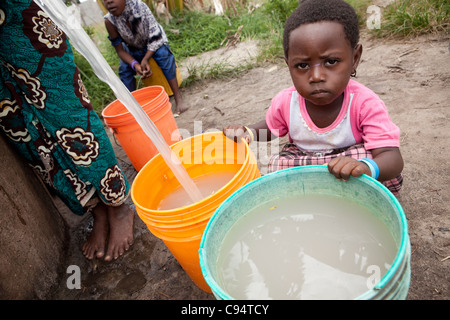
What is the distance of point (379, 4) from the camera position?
362cm

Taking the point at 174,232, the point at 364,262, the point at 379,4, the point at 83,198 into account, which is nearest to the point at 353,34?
the point at 364,262

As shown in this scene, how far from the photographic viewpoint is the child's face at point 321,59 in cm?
112

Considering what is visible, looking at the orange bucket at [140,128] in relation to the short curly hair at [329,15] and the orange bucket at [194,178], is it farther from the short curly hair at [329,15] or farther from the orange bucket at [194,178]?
the short curly hair at [329,15]

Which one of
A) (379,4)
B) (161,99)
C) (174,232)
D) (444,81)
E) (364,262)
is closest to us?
(364,262)

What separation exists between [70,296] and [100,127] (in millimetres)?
864

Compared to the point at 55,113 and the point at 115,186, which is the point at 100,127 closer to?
the point at 55,113

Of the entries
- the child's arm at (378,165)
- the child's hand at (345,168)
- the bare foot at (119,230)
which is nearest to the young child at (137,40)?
the bare foot at (119,230)

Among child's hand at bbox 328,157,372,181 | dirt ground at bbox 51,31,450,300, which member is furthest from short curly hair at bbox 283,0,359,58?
dirt ground at bbox 51,31,450,300

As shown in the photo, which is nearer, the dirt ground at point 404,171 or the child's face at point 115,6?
the dirt ground at point 404,171

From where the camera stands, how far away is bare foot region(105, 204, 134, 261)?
1.76 metres

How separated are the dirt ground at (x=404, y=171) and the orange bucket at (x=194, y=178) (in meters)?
0.31

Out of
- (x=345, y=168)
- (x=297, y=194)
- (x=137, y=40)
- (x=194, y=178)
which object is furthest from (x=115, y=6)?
(x=345, y=168)

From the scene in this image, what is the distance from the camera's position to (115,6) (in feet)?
Result: 9.89

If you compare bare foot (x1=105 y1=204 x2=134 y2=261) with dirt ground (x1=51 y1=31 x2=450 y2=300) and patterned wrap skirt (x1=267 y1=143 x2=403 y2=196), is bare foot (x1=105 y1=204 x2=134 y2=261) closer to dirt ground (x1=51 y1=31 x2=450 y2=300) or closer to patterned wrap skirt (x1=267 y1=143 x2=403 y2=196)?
dirt ground (x1=51 y1=31 x2=450 y2=300)
